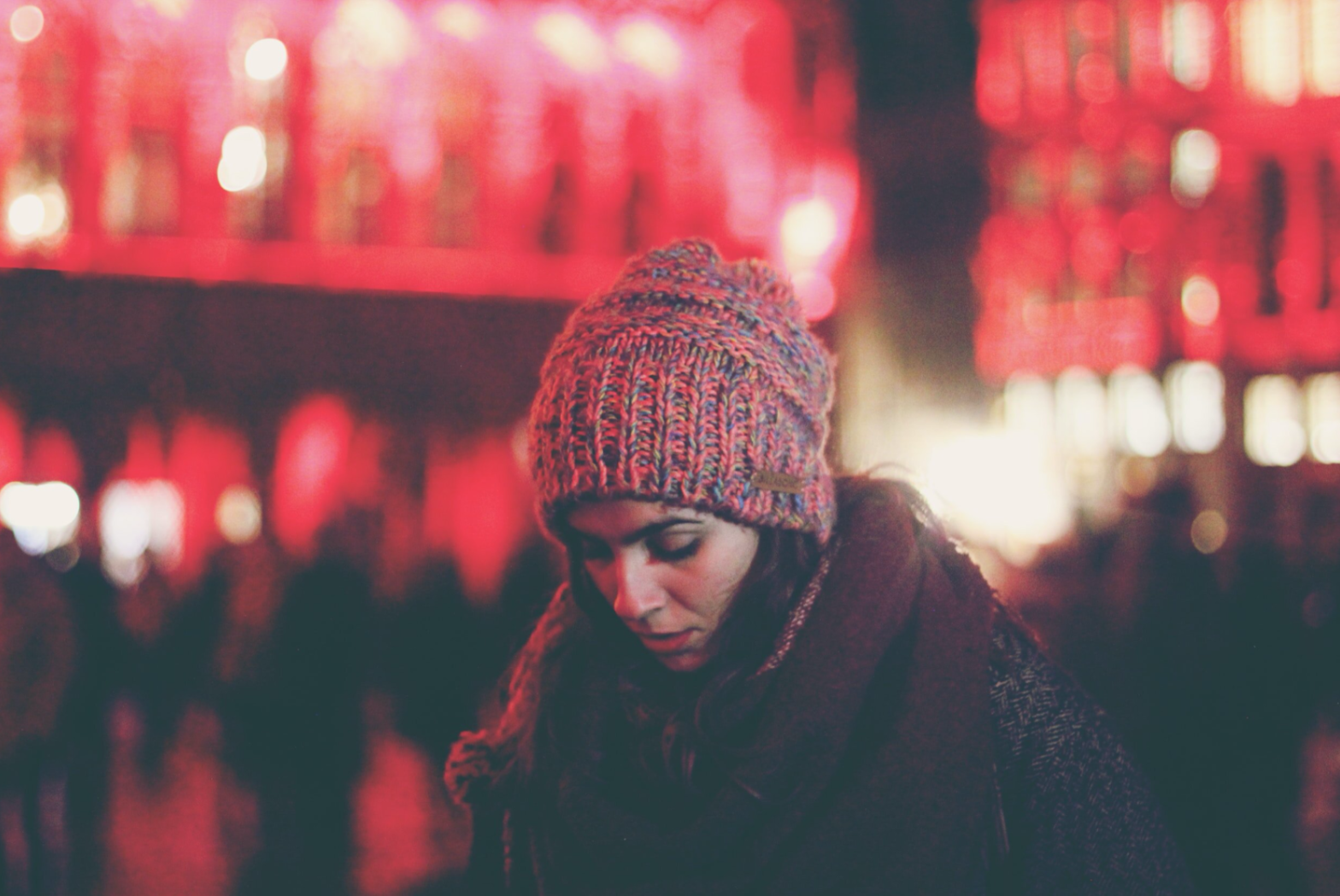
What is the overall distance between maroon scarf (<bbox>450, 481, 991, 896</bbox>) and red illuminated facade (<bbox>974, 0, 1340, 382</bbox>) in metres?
8.20

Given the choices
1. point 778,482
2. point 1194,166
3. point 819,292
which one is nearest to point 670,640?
point 778,482

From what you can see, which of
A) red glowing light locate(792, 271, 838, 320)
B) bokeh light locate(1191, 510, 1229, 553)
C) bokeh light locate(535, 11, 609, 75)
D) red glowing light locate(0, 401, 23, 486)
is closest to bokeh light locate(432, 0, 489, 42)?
bokeh light locate(535, 11, 609, 75)

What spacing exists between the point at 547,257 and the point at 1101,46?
662 centimetres

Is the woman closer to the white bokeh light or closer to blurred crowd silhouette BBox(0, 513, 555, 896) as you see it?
blurred crowd silhouette BBox(0, 513, 555, 896)

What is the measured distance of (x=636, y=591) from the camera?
4.57ft

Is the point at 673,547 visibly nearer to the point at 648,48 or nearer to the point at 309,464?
the point at 309,464

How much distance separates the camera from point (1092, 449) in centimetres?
1571

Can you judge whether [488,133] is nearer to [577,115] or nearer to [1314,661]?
[577,115]

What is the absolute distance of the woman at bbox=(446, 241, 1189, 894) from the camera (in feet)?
4.28

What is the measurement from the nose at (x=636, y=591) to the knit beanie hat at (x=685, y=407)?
12 centimetres

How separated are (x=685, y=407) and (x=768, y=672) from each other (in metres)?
0.43

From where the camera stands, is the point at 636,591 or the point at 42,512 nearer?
the point at 636,591

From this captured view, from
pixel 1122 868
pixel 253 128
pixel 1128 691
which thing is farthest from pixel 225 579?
pixel 1122 868

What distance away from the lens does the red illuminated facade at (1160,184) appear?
9.19 metres
